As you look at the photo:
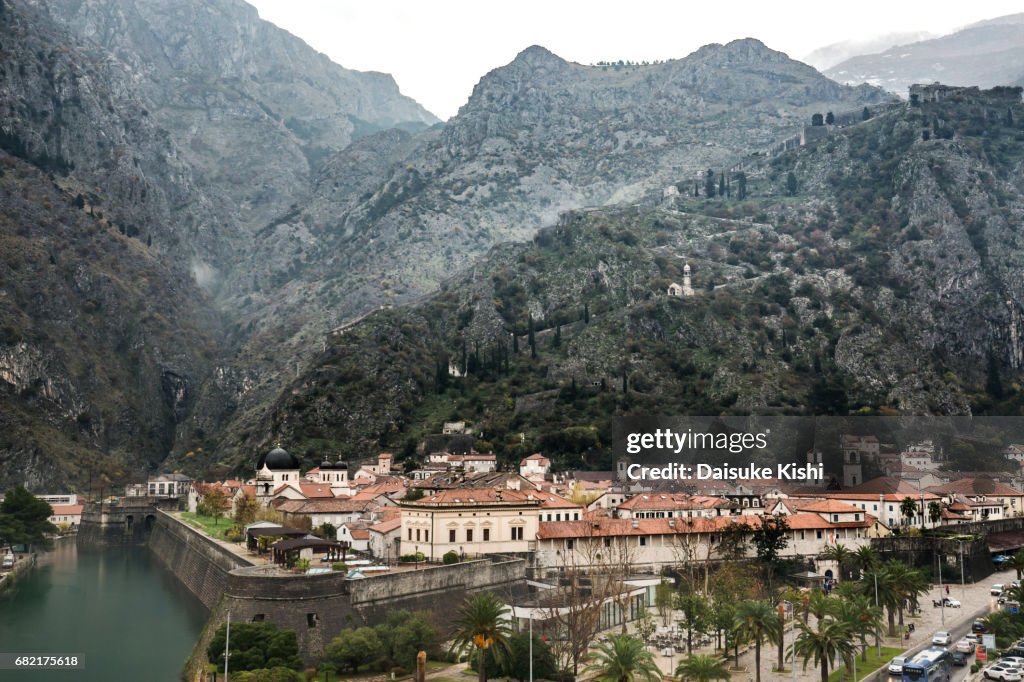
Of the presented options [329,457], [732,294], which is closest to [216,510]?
[329,457]

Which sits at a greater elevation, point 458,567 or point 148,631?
point 458,567

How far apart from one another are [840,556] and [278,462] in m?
78.0

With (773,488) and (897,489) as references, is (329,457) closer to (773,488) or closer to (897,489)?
(773,488)

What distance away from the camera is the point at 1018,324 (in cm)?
19875

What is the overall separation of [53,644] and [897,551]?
2517 inches

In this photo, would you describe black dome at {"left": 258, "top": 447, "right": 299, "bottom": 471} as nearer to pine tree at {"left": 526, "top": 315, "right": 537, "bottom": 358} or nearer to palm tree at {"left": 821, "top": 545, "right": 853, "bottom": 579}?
pine tree at {"left": 526, "top": 315, "right": 537, "bottom": 358}

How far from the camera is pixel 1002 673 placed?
51719mm

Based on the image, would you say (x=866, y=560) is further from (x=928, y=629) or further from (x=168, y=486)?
(x=168, y=486)

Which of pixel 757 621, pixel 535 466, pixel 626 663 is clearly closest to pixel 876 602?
pixel 757 621

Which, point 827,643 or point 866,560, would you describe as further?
point 866,560

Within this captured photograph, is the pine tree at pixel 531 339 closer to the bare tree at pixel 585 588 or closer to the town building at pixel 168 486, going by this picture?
the town building at pixel 168 486

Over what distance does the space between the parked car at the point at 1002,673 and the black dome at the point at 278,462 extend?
99.9 meters

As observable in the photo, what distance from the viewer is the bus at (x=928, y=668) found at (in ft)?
171
